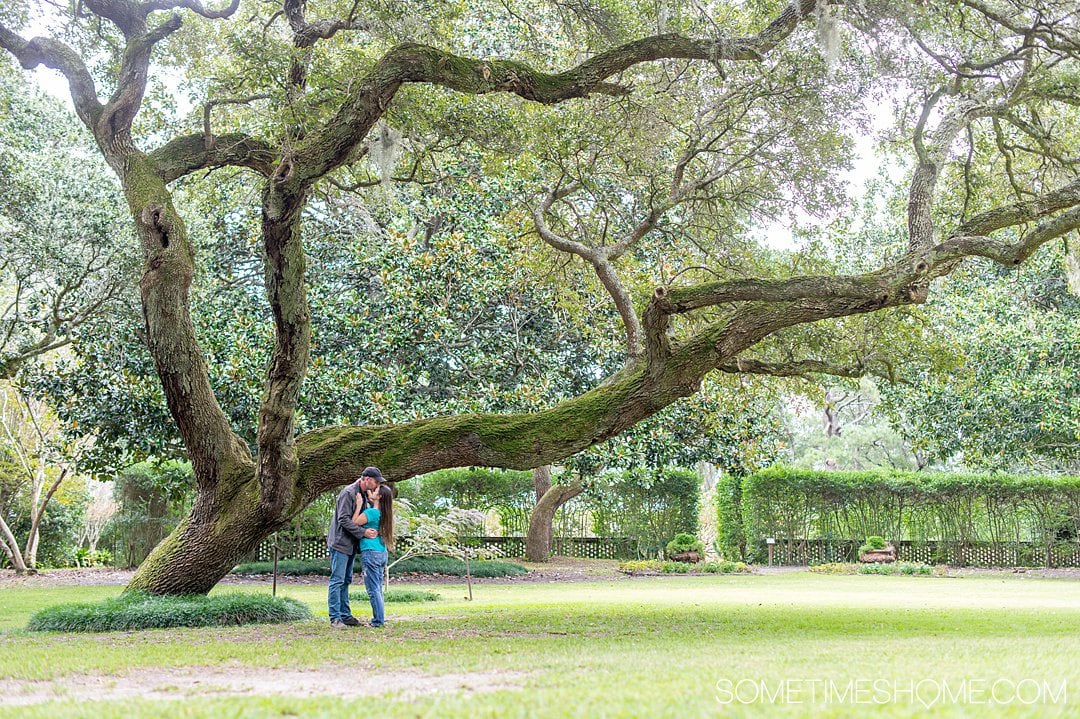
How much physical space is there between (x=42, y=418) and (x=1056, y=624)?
64.3ft

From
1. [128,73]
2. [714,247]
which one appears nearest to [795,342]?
[714,247]

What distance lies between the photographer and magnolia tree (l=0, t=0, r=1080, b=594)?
7.46 m

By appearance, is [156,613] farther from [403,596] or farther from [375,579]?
[403,596]

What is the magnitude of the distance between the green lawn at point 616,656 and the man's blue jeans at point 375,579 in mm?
231

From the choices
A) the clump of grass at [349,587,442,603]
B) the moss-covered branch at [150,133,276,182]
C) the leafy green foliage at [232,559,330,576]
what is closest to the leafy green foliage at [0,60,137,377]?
the moss-covered branch at [150,133,276,182]

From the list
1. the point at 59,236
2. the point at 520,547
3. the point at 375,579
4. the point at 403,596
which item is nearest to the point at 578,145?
the point at 375,579

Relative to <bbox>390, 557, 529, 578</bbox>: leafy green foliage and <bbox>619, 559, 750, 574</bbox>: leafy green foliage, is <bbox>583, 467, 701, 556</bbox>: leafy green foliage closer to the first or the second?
<bbox>619, 559, 750, 574</bbox>: leafy green foliage

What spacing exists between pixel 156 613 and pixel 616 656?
4.42 meters

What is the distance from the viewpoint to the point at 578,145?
9594mm

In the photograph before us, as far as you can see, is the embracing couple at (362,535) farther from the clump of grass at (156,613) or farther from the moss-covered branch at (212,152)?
the moss-covered branch at (212,152)

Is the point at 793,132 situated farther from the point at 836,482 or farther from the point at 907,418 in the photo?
the point at 836,482

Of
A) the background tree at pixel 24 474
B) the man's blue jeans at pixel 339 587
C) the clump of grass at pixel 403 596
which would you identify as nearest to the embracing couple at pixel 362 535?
Result: the man's blue jeans at pixel 339 587

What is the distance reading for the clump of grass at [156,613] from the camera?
716 cm

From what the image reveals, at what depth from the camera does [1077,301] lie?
19.2m
